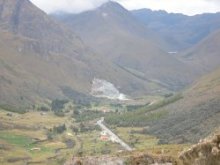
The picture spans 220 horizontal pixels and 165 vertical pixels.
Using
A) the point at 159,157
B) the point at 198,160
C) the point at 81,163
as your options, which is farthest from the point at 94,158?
the point at 198,160

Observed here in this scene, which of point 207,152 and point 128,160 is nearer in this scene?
point 207,152

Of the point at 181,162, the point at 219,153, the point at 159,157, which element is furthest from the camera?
the point at 159,157

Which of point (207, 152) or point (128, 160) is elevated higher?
point (128, 160)

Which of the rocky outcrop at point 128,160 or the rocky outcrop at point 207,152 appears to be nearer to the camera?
the rocky outcrop at point 207,152

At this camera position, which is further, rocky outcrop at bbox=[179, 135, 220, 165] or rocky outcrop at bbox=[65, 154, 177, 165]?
rocky outcrop at bbox=[65, 154, 177, 165]

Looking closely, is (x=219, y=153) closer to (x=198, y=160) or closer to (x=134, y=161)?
(x=198, y=160)

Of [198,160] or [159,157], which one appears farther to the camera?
[159,157]

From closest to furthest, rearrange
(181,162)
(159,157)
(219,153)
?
(219,153) → (181,162) → (159,157)
